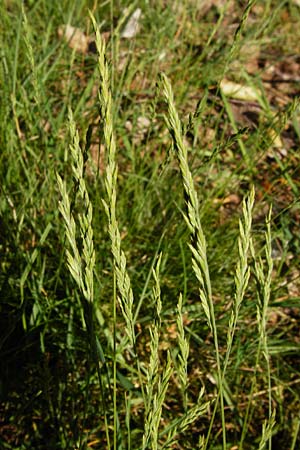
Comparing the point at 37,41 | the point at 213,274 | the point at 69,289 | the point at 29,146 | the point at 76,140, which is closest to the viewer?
the point at 76,140

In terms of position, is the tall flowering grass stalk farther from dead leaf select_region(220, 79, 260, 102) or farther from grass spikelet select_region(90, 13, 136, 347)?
dead leaf select_region(220, 79, 260, 102)

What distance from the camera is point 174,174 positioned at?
2.04 m

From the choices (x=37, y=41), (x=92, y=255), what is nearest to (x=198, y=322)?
(x=92, y=255)

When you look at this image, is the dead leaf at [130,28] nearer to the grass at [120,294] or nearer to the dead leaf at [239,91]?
the grass at [120,294]

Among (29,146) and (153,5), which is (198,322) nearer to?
(29,146)

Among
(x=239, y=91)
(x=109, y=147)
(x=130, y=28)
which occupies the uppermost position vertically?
(x=109, y=147)

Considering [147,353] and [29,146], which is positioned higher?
[29,146]

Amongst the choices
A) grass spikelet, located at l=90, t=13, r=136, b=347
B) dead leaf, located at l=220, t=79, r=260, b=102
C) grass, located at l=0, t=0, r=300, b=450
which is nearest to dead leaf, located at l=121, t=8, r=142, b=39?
grass, located at l=0, t=0, r=300, b=450

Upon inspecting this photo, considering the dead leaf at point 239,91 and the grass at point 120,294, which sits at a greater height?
the dead leaf at point 239,91

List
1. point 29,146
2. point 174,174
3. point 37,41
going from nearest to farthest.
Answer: point 29,146
point 174,174
point 37,41

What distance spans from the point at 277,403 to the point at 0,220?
919 millimetres

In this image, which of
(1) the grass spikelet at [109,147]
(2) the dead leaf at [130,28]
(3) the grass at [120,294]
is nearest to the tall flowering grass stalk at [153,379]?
(1) the grass spikelet at [109,147]

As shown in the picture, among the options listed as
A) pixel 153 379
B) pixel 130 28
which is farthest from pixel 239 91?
pixel 153 379

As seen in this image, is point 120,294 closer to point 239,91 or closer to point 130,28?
point 239,91
